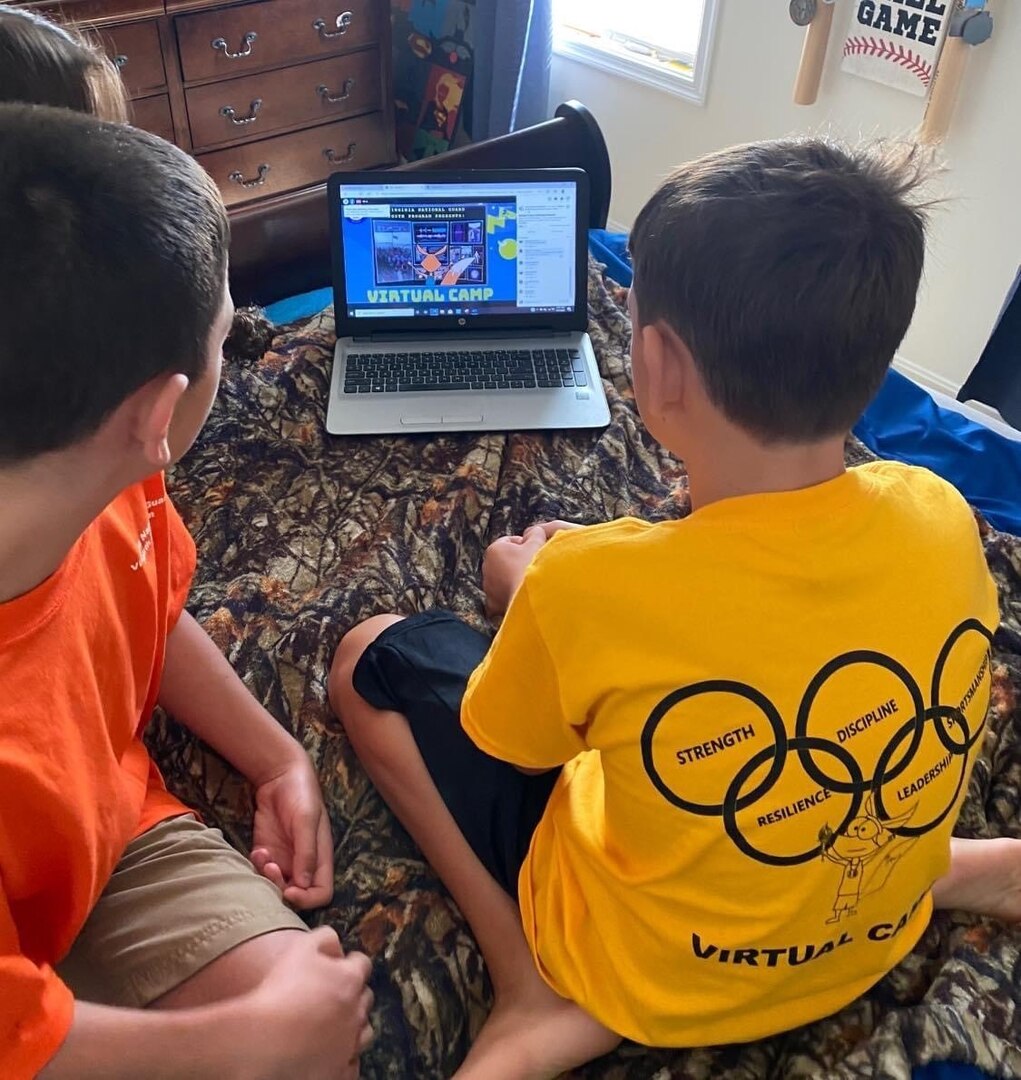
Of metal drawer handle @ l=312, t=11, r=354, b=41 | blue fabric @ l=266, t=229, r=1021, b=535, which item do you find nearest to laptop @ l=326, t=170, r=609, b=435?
blue fabric @ l=266, t=229, r=1021, b=535

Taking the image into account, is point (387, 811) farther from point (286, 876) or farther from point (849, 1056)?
point (849, 1056)

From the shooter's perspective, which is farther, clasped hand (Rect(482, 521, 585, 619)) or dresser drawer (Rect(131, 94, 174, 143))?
dresser drawer (Rect(131, 94, 174, 143))

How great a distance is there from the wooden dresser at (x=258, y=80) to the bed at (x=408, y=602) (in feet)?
3.25

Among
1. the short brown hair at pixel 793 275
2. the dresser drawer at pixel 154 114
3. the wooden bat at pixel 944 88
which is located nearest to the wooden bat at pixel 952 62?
the wooden bat at pixel 944 88

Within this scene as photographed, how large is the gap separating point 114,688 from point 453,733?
0.33 m

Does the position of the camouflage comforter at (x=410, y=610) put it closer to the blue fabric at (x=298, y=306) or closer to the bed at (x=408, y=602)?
the bed at (x=408, y=602)

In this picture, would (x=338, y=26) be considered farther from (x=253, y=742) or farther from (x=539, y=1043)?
(x=539, y=1043)

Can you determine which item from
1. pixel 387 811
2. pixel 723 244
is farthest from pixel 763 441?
pixel 387 811

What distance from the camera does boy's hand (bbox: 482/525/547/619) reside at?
124 centimetres

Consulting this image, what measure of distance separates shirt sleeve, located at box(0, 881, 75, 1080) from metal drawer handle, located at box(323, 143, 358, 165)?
255 centimetres

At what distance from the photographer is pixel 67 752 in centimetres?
81

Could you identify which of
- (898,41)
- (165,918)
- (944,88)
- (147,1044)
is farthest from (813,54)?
(147,1044)

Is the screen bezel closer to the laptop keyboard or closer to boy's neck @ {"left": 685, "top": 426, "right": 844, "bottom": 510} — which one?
the laptop keyboard

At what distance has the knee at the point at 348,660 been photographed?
3.77ft
